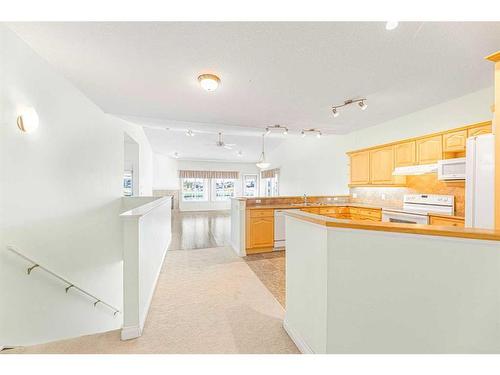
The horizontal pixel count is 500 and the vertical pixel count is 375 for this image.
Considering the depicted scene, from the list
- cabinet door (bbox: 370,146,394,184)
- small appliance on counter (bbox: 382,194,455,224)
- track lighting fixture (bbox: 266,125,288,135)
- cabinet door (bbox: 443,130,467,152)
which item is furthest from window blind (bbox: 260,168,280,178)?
cabinet door (bbox: 443,130,467,152)

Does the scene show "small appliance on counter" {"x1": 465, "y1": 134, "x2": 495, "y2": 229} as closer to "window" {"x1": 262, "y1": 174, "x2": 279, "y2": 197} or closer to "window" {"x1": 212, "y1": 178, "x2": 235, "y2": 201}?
"window" {"x1": 262, "y1": 174, "x2": 279, "y2": 197}

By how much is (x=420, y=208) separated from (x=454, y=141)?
3.92 feet

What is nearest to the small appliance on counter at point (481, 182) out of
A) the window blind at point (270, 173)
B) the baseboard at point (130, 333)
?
the baseboard at point (130, 333)

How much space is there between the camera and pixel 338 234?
1277mm

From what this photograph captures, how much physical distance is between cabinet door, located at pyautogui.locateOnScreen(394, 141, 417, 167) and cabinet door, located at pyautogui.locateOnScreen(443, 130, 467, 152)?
48 centimetres

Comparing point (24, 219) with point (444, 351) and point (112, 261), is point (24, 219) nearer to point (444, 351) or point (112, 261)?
point (112, 261)

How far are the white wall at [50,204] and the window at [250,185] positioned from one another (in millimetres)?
8236

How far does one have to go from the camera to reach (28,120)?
6.35 ft

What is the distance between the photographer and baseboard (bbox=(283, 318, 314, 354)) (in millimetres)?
1527

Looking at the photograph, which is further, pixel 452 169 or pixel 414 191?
pixel 414 191

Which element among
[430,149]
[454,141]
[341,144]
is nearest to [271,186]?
[341,144]

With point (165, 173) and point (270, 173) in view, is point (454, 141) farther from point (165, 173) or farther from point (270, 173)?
point (165, 173)

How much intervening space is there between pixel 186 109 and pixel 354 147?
4.25 m
